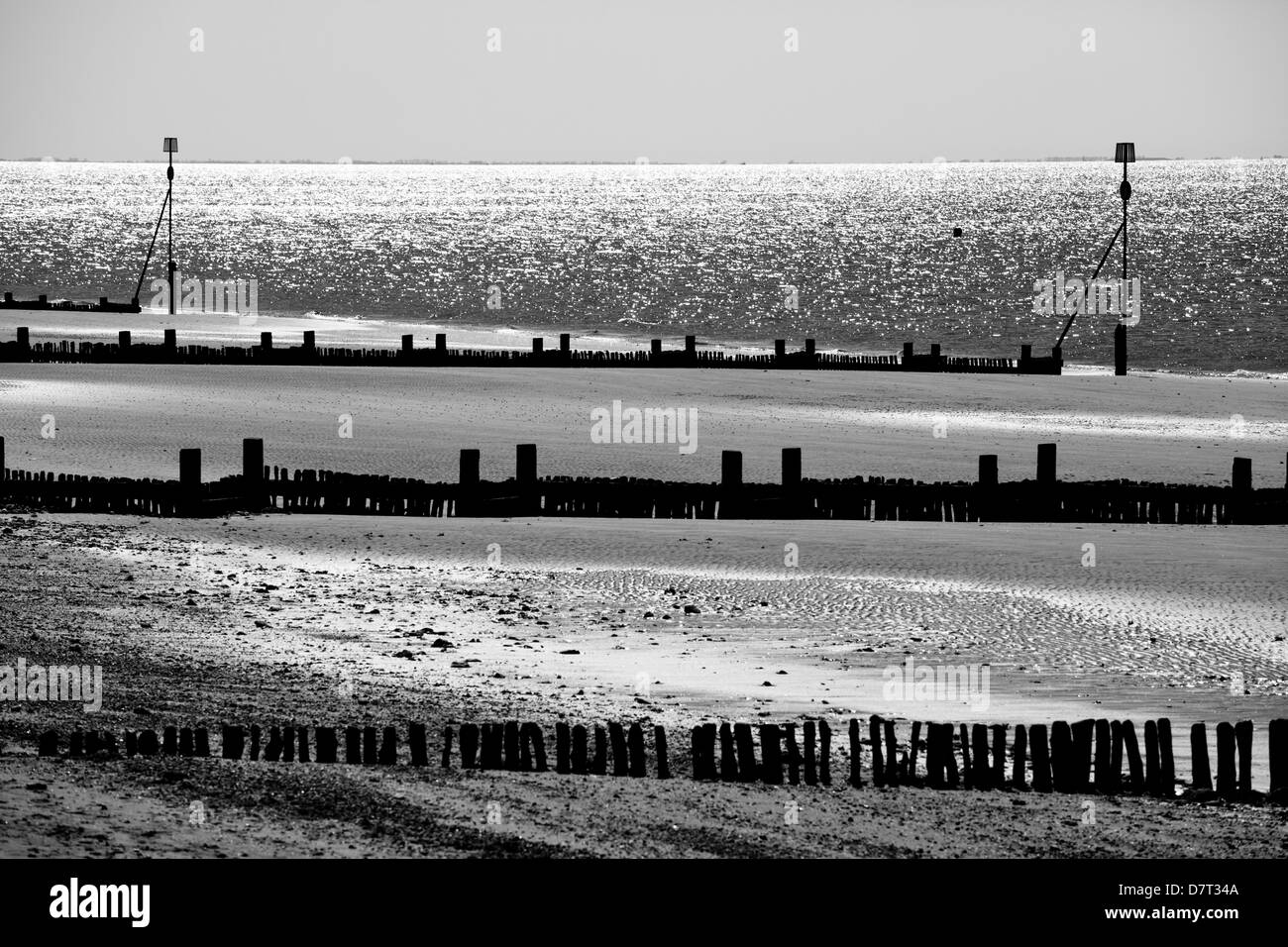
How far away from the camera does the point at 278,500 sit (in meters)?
21.7

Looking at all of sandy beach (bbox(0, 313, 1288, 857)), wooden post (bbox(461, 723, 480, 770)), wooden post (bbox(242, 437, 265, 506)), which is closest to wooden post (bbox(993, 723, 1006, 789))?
sandy beach (bbox(0, 313, 1288, 857))

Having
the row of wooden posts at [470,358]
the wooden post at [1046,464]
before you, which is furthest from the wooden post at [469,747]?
the row of wooden posts at [470,358]

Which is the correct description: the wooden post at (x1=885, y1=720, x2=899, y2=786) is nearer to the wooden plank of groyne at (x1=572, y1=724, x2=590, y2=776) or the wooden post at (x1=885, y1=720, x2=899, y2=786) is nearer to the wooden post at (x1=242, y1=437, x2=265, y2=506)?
the wooden plank of groyne at (x1=572, y1=724, x2=590, y2=776)

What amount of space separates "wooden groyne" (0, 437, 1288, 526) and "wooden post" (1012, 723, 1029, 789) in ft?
35.9

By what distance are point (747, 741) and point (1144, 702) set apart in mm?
3939

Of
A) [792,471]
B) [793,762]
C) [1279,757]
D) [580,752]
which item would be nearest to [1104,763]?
[1279,757]

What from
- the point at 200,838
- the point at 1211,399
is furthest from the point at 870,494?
the point at 1211,399

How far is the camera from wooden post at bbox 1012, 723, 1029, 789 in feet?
35.1

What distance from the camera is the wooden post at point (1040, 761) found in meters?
10.7

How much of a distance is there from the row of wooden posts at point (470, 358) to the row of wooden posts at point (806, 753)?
34049 mm

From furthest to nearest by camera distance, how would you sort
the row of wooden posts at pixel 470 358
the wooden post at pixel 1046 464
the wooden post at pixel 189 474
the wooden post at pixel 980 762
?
the row of wooden posts at pixel 470 358, the wooden post at pixel 1046 464, the wooden post at pixel 189 474, the wooden post at pixel 980 762

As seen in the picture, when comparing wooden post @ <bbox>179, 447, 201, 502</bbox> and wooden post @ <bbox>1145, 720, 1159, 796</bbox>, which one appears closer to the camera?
wooden post @ <bbox>1145, 720, 1159, 796</bbox>

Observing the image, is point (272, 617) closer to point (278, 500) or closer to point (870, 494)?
point (278, 500)

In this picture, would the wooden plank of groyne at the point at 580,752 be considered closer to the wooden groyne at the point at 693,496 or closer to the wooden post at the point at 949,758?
the wooden post at the point at 949,758
